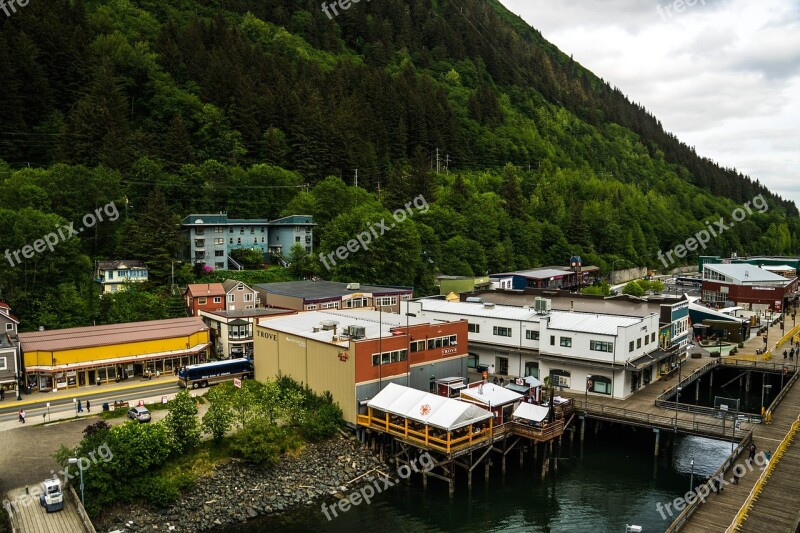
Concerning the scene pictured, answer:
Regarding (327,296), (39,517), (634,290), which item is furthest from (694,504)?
(634,290)

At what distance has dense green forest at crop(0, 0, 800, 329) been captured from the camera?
65.4 metres

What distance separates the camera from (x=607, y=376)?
146 ft

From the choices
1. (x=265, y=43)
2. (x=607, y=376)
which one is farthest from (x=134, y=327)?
(x=265, y=43)

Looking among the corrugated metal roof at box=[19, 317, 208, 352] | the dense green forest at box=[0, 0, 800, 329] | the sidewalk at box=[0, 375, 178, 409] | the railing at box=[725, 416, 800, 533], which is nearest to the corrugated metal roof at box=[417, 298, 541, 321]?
the dense green forest at box=[0, 0, 800, 329]

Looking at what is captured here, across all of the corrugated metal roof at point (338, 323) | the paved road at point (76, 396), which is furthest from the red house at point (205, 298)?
the corrugated metal roof at point (338, 323)

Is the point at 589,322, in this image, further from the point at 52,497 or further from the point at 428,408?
the point at 52,497

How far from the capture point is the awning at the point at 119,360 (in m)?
43.0

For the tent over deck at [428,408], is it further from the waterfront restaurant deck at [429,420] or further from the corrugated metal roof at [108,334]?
the corrugated metal roof at [108,334]

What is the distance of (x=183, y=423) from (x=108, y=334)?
2029 cm

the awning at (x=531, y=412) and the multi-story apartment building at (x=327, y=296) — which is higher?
the multi-story apartment building at (x=327, y=296)

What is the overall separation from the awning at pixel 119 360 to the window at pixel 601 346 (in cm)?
3241

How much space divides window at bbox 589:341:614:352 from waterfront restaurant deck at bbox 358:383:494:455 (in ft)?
42.0

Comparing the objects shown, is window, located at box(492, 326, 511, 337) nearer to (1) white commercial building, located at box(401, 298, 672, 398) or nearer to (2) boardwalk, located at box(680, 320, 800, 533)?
(1) white commercial building, located at box(401, 298, 672, 398)

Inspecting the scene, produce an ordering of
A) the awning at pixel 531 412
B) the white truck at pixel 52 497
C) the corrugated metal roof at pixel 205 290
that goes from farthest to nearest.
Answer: the corrugated metal roof at pixel 205 290 → the awning at pixel 531 412 → the white truck at pixel 52 497
